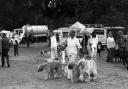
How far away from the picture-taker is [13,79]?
40.9ft

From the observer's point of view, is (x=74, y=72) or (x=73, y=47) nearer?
(x=74, y=72)

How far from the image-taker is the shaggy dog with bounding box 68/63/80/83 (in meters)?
11.2

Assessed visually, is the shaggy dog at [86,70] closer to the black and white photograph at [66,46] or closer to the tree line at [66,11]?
the black and white photograph at [66,46]

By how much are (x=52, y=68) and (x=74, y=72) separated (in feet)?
4.01

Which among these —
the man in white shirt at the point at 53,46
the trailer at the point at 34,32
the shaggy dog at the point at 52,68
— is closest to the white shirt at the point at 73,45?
the shaggy dog at the point at 52,68

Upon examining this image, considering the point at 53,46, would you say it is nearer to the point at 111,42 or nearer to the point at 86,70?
the point at 111,42

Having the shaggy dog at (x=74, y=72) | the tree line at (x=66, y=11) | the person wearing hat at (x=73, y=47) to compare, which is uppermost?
the tree line at (x=66, y=11)

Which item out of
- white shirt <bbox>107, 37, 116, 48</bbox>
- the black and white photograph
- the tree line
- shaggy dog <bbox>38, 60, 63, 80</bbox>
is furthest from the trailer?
shaggy dog <bbox>38, 60, 63, 80</bbox>

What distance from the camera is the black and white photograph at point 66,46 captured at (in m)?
11.5

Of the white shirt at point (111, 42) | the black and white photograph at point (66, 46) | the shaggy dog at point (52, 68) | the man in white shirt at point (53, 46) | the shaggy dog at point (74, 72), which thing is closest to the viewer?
the shaggy dog at point (74, 72)

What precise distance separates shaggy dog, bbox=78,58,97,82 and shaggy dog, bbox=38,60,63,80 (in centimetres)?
126

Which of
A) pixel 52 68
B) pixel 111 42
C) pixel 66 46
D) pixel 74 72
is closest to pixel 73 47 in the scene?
pixel 66 46

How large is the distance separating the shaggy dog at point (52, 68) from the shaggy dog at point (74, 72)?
0.87 meters

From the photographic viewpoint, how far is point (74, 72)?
11.3m
